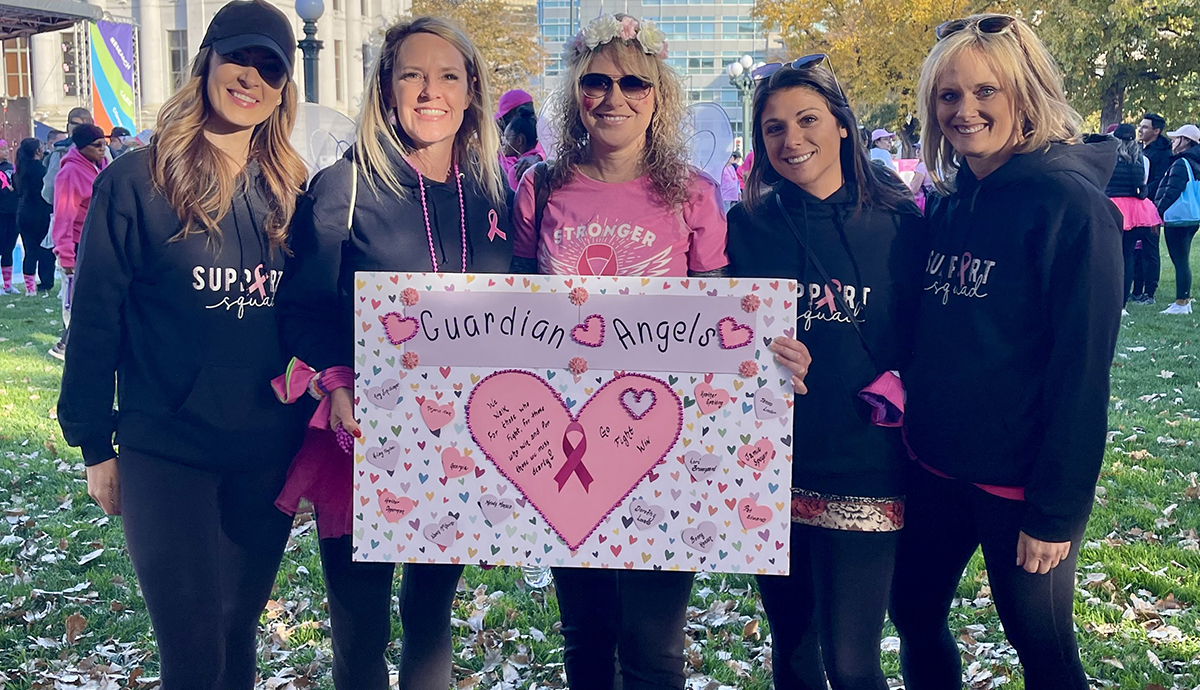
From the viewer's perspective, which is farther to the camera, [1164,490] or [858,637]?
[1164,490]

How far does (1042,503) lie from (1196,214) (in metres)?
12.4

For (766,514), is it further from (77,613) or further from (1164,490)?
(1164,490)

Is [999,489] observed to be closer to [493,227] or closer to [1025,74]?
[1025,74]

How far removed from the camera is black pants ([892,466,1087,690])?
2707mm

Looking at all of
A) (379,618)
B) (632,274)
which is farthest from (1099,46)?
(379,618)

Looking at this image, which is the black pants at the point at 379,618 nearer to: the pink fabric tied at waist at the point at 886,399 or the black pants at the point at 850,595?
the black pants at the point at 850,595

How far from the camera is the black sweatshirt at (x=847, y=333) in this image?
9.26 feet

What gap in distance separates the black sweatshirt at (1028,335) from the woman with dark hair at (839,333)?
0.12m

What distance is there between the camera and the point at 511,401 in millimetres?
2793

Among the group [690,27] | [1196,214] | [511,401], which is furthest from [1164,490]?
[690,27]

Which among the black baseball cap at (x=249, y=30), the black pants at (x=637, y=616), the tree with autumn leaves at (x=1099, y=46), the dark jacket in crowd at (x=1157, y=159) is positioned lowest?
the black pants at (x=637, y=616)

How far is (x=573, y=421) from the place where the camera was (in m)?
Answer: 2.79

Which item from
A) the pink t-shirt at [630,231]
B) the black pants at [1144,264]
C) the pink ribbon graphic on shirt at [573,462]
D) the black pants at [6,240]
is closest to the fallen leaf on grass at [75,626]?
the pink ribbon graphic on shirt at [573,462]

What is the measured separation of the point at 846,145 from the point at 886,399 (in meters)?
0.76
